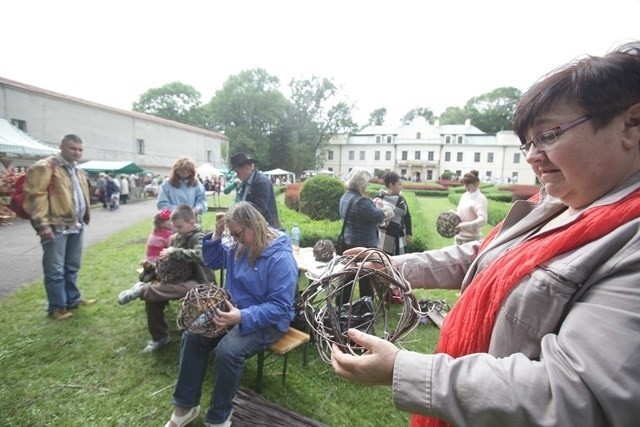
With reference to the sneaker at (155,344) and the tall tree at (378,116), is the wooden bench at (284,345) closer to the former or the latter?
the sneaker at (155,344)

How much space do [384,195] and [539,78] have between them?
4.25m

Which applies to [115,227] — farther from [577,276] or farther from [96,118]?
[96,118]

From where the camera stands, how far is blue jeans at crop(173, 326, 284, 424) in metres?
2.56

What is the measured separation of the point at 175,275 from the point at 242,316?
59.0 inches

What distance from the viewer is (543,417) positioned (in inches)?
30.0

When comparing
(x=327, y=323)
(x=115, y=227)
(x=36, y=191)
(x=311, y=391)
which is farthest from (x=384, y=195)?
(x=115, y=227)

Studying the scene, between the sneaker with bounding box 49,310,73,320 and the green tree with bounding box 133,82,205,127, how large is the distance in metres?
55.3

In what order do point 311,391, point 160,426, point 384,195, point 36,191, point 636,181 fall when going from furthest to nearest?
point 384,195 < point 36,191 < point 311,391 < point 160,426 < point 636,181

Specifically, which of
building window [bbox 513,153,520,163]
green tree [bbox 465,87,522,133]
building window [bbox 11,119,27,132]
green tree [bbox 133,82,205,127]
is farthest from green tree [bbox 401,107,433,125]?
building window [bbox 11,119,27,132]

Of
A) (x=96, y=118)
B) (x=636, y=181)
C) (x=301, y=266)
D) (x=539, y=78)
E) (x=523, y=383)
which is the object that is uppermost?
(x=96, y=118)

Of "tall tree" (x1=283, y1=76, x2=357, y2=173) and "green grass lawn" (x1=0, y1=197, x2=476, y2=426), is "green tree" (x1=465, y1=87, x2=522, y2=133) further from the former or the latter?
"green grass lawn" (x1=0, y1=197, x2=476, y2=426)

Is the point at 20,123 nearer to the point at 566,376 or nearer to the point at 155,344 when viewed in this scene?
the point at 155,344

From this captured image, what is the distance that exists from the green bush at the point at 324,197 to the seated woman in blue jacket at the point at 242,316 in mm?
9019

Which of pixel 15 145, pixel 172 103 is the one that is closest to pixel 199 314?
pixel 15 145
